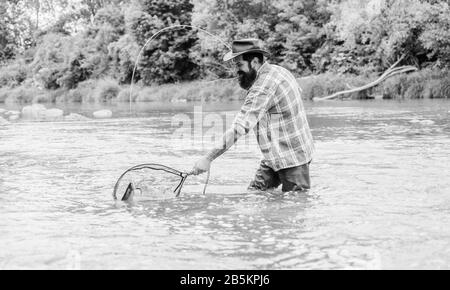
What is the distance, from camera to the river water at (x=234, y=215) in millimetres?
3875

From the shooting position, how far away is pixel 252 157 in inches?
374

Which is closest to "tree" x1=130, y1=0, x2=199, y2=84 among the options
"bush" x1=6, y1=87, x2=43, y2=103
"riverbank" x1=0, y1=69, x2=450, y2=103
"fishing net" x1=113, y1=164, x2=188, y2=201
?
"riverbank" x1=0, y1=69, x2=450, y2=103

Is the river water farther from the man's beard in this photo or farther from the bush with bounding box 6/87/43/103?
the bush with bounding box 6/87/43/103

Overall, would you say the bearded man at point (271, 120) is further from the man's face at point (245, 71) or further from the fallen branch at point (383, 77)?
the fallen branch at point (383, 77)

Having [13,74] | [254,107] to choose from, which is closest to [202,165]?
[254,107]

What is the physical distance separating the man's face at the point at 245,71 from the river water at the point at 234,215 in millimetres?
1046

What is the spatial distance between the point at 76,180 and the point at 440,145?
5488mm

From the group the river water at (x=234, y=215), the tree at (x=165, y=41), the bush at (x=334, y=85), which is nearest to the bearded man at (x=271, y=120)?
the river water at (x=234, y=215)

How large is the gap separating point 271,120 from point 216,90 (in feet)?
95.9

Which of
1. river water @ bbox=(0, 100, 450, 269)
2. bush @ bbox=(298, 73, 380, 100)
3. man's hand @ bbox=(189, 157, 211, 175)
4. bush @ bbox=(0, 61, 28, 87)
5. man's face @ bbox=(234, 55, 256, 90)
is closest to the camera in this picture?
river water @ bbox=(0, 100, 450, 269)

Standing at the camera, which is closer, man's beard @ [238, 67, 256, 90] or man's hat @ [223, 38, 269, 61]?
man's hat @ [223, 38, 269, 61]

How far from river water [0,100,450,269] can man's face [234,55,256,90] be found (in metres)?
1.05

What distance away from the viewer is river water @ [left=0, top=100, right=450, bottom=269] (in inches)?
153
